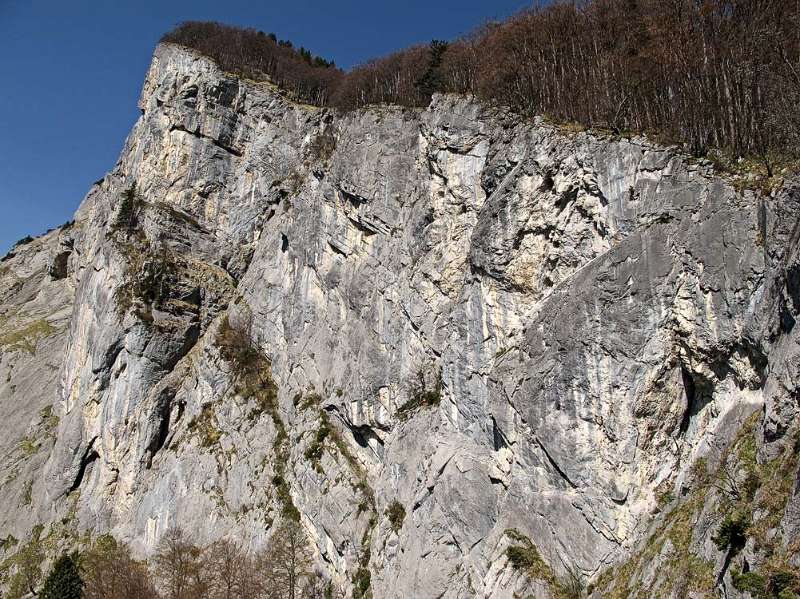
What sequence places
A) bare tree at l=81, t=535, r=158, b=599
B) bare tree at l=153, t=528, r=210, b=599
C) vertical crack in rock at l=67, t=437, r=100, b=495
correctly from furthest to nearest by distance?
vertical crack in rock at l=67, t=437, r=100, b=495, bare tree at l=81, t=535, r=158, b=599, bare tree at l=153, t=528, r=210, b=599

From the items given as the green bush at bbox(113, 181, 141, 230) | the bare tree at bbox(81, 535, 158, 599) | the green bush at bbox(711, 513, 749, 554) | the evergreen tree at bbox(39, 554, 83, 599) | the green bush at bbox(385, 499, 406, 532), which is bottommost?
the bare tree at bbox(81, 535, 158, 599)

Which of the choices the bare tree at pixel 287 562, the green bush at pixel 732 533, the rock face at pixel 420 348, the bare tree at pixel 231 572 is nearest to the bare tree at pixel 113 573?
the rock face at pixel 420 348

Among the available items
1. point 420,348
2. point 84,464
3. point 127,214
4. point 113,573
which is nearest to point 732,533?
point 420,348

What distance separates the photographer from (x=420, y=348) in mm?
30516

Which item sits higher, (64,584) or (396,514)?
(396,514)

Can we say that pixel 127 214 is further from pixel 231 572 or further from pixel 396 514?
pixel 396 514

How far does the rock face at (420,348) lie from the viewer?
1934cm

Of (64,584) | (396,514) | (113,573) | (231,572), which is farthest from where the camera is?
(113,573)

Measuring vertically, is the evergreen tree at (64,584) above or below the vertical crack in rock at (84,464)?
below

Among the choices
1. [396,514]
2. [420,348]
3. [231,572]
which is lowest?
[231,572]

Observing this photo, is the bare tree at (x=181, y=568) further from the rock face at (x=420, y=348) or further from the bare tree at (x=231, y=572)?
the rock face at (x=420, y=348)

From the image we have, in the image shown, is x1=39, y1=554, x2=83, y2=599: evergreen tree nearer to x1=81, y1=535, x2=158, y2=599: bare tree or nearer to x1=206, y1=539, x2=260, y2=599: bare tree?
x1=81, y1=535, x2=158, y2=599: bare tree

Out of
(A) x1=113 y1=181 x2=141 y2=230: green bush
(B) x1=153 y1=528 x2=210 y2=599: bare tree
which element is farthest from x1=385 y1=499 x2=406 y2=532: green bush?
(A) x1=113 y1=181 x2=141 y2=230: green bush

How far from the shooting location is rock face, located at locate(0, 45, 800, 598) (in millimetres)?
19344
